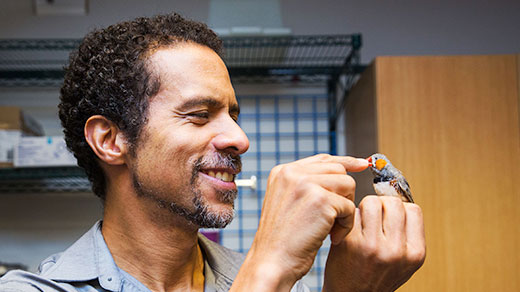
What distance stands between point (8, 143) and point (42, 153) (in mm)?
123

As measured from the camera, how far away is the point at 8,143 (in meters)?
1.73

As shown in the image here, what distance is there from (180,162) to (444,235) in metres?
1.09

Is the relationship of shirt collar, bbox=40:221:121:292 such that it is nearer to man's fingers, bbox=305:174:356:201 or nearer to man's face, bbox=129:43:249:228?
man's face, bbox=129:43:249:228

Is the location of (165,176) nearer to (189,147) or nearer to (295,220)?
(189,147)

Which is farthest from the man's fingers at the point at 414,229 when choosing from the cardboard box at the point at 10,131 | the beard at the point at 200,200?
the cardboard box at the point at 10,131

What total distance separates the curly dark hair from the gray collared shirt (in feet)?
0.51

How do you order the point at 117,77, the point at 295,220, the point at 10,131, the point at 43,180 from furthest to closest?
the point at 43,180
the point at 10,131
the point at 117,77
the point at 295,220

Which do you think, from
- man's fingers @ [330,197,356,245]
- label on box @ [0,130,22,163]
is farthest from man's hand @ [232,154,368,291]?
label on box @ [0,130,22,163]

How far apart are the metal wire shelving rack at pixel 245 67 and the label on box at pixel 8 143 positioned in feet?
0.18

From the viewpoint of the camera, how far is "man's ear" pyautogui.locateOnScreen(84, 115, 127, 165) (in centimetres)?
94

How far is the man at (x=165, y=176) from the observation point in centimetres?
72

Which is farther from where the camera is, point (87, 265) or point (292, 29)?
point (292, 29)

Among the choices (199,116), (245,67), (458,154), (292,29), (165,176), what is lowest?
(458,154)

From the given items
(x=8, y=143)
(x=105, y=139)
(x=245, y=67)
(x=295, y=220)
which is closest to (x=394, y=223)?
(x=295, y=220)
